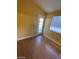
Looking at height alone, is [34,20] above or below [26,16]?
below

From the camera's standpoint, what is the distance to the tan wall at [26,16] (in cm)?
630

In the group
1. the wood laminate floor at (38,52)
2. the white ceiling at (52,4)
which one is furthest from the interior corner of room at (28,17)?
the wood laminate floor at (38,52)

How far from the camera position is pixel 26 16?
271 inches

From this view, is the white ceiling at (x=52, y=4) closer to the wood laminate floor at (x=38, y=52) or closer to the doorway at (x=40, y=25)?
the wood laminate floor at (x=38, y=52)

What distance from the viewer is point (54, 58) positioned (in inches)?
131

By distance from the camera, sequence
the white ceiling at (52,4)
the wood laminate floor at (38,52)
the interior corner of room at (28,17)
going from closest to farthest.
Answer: the wood laminate floor at (38,52) → the white ceiling at (52,4) → the interior corner of room at (28,17)

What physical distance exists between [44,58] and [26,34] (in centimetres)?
404

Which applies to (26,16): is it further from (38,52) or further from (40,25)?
(38,52)

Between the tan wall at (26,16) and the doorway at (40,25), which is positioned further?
the doorway at (40,25)

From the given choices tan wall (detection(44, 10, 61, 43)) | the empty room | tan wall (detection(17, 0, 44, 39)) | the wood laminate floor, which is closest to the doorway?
the empty room

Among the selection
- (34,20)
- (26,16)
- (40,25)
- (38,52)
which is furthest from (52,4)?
(40,25)
